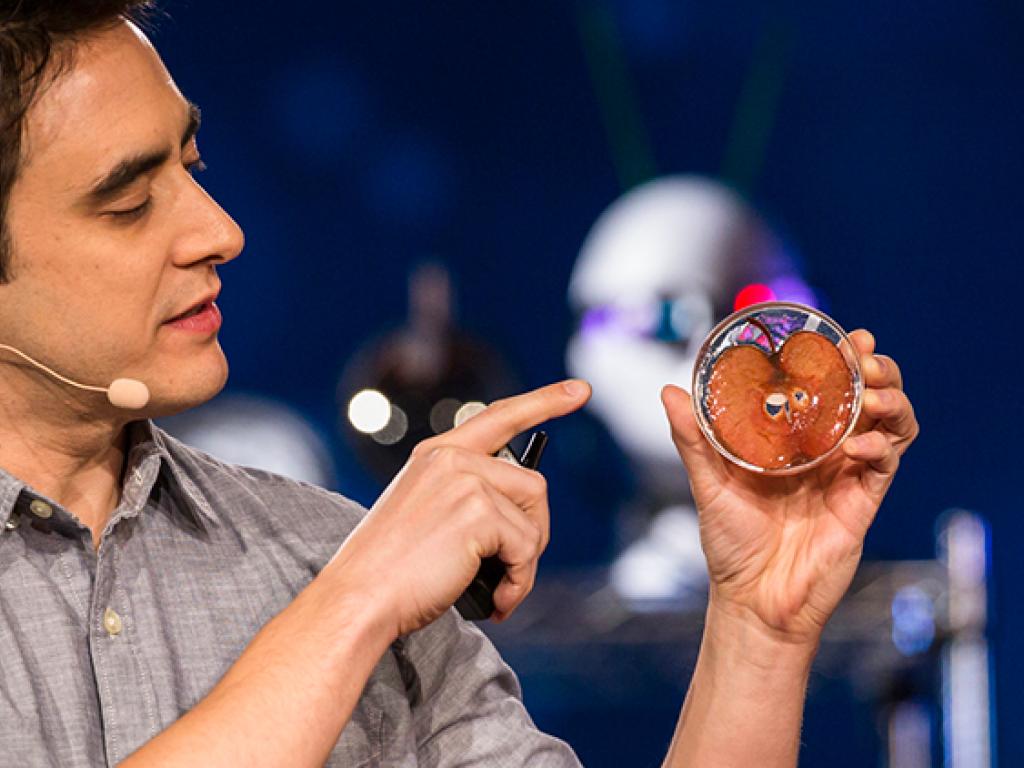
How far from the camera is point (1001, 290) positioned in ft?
12.2

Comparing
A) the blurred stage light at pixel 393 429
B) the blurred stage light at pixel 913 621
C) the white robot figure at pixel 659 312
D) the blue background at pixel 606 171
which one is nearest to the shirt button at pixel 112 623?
the white robot figure at pixel 659 312

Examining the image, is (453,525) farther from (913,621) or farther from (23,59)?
(913,621)

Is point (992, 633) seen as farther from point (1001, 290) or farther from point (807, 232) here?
point (807, 232)

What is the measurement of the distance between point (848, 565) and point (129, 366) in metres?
0.73

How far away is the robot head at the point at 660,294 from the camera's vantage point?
3.02 m

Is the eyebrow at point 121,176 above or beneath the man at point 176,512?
above

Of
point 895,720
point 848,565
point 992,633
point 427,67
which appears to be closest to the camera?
point 848,565

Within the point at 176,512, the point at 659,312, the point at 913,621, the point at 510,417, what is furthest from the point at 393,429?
the point at 510,417

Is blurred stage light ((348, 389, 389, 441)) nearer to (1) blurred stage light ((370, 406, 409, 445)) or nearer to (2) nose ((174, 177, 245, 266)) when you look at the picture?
(1) blurred stage light ((370, 406, 409, 445))

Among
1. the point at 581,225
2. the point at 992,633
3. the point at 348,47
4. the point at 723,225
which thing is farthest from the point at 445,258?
the point at 992,633

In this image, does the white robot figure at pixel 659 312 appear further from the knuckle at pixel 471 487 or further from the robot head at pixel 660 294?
the knuckle at pixel 471 487

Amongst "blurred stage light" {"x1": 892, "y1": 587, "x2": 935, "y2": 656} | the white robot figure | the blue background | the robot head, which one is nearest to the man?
the robot head

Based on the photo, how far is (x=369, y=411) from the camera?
3.45 meters

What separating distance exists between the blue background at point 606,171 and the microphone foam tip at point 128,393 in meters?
2.25
